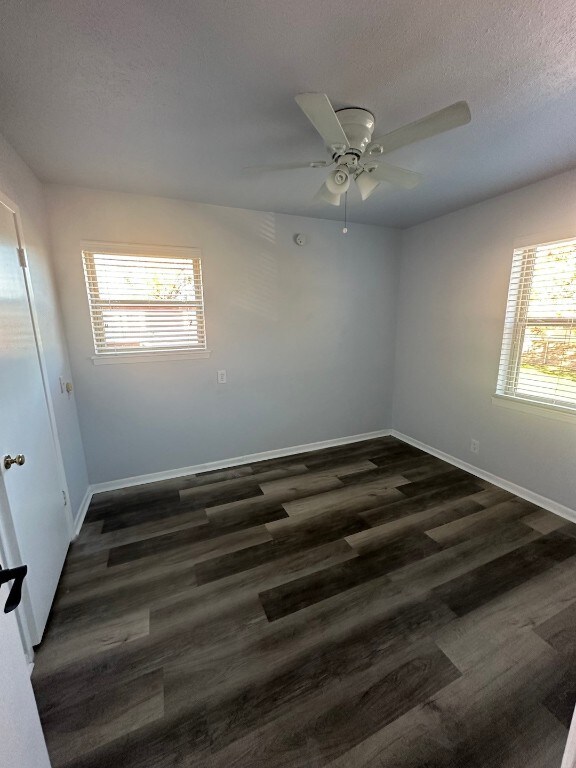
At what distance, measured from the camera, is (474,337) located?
2.93 m

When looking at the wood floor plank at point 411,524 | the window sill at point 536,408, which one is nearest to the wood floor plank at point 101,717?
the wood floor plank at point 411,524

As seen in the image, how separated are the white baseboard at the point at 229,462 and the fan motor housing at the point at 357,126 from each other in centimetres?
276

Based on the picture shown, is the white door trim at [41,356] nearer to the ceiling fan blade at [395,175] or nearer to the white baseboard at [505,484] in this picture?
the ceiling fan blade at [395,175]

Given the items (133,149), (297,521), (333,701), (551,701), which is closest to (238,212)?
(133,149)

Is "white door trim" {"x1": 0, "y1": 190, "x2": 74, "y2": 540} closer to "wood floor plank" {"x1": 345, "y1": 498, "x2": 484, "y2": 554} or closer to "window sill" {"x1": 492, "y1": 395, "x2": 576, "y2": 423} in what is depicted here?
"wood floor plank" {"x1": 345, "y1": 498, "x2": 484, "y2": 554}

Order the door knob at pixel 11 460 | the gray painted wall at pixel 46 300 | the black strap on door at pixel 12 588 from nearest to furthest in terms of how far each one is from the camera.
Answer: the black strap on door at pixel 12 588
the door knob at pixel 11 460
the gray painted wall at pixel 46 300

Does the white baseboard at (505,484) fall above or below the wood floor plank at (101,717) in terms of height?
above

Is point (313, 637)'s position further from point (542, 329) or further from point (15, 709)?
point (542, 329)

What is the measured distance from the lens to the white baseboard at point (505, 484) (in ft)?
7.82

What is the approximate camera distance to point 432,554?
6.59 ft

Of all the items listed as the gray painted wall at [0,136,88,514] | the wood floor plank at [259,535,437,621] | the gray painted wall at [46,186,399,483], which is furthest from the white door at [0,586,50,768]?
the gray painted wall at [46,186,399,483]

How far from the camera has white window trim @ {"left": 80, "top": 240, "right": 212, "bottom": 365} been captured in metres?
2.44

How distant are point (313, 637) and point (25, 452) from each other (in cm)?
171

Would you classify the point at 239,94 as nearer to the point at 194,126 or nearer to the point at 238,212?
the point at 194,126
